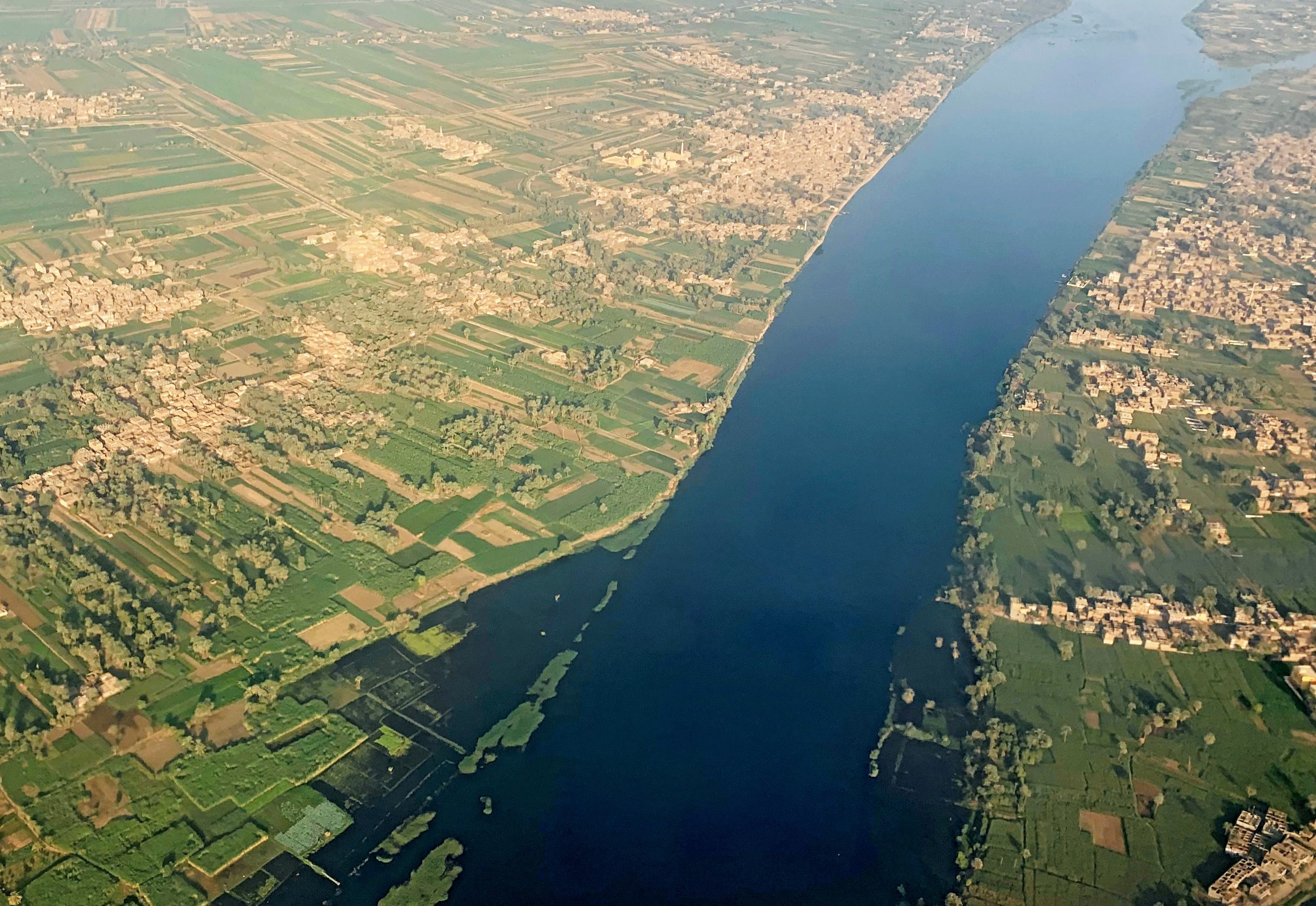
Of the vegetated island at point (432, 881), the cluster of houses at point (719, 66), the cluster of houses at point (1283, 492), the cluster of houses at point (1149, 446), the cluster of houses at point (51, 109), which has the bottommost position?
the vegetated island at point (432, 881)

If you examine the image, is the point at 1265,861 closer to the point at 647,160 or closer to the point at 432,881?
the point at 432,881

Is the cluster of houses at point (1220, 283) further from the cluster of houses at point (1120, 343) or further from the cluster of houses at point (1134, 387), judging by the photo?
the cluster of houses at point (1134, 387)

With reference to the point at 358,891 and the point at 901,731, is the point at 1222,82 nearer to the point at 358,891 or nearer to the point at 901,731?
the point at 901,731

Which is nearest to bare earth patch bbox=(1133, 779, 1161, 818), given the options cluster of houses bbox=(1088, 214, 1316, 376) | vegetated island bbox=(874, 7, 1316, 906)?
vegetated island bbox=(874, 7, 1316, 906)

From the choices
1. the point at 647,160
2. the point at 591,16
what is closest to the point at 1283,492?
the point at 647,160

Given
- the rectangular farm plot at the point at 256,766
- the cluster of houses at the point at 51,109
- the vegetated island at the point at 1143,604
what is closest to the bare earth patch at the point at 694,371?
the vegetated island at the point at 1143,604

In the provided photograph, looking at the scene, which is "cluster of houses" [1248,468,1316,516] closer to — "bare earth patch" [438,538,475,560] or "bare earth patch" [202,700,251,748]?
"bare earth patch" [438,538,475,560]
